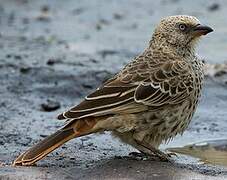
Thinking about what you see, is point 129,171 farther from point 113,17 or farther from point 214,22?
point 113,17

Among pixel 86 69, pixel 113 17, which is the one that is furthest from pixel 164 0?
pixel 86 69

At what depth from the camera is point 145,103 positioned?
7.22 metres

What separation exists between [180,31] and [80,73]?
9.43ft

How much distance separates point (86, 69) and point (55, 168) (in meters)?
3.83

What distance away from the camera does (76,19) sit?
1438cm

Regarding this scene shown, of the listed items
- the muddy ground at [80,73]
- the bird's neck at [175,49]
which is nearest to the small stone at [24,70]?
the muddy ground at [80,73]

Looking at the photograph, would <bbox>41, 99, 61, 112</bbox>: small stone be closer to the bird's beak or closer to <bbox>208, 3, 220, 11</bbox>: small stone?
the bird's beak

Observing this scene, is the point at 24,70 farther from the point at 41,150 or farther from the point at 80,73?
the point at 41,150

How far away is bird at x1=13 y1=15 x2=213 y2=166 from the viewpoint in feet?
23.0

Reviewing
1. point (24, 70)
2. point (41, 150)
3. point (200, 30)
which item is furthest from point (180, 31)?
point (24, 70)

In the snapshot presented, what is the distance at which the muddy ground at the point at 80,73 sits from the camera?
7066 mm

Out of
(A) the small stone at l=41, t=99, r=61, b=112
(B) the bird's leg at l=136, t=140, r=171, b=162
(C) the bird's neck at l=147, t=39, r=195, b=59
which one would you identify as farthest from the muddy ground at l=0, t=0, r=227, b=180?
(C) the bird's neck at l=147, t=39, r=195, b=59

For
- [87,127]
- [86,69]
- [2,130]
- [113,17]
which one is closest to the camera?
[87,127]

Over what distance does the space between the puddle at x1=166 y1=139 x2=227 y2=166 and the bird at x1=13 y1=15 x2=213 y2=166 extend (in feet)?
1.77
